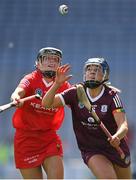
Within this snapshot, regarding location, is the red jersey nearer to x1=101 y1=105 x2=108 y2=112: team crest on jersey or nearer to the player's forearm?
→ the player's forearm

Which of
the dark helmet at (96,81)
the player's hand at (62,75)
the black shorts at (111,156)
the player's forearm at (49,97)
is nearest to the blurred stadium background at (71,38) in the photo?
the black shorts at (111,156)

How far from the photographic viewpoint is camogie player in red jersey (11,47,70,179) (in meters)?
5.00

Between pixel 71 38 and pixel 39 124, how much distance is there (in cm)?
939

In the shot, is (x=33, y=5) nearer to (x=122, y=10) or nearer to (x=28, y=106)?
(x=122, y=10)

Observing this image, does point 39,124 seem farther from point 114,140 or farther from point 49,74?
point 114,140

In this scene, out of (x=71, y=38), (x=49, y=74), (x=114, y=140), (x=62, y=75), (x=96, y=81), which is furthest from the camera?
(x=71, y=38)

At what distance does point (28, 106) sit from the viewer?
16.5ft

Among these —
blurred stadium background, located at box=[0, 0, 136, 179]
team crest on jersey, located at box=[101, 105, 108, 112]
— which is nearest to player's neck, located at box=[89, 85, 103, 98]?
team crest on jersey, located at box=[101, 105, 108, 112]

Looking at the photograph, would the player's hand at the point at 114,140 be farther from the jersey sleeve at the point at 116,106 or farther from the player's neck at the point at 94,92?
the player's neck at the point at 94,92

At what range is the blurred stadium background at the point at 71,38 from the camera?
13336 millimetres

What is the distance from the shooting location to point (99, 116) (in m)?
4.71

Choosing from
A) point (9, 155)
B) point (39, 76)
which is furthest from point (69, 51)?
Result: point (39, 76)

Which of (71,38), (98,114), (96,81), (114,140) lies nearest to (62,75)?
(96,81)

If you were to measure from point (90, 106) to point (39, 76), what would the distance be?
730 mm
